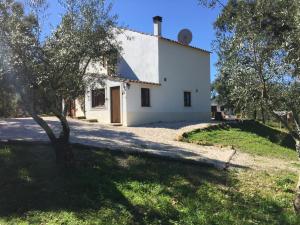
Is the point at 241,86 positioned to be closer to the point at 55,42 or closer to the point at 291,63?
the point at 291,63

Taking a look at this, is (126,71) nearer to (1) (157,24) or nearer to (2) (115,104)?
(1) (157,24)

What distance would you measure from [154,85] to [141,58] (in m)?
2.37

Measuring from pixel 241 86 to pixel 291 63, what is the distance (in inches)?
43.6

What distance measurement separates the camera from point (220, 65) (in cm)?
888

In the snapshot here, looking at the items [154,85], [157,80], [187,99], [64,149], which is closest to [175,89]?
[187,99]

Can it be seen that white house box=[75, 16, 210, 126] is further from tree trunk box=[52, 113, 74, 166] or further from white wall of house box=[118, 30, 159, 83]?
tree trunk box=[52, 113, 74, 166]

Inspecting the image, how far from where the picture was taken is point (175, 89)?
91.5 ft

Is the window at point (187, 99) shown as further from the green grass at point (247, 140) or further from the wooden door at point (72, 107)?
the wooden door at point (72, 107)

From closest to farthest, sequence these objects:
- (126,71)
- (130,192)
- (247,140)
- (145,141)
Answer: (130,192) < (145,141) < (247,140) < (126,71)

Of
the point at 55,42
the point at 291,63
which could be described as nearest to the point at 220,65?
the point at 291,63

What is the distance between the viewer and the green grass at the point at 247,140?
Result: 17906 millimetres

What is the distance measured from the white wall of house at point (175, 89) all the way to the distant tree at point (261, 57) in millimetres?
15395

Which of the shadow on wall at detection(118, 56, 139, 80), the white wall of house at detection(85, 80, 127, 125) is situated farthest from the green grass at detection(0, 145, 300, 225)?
the shadow on wall at detection(118, 56, 139, 80)

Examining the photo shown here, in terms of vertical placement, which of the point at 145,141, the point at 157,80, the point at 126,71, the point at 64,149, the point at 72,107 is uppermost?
the point at 126,71
